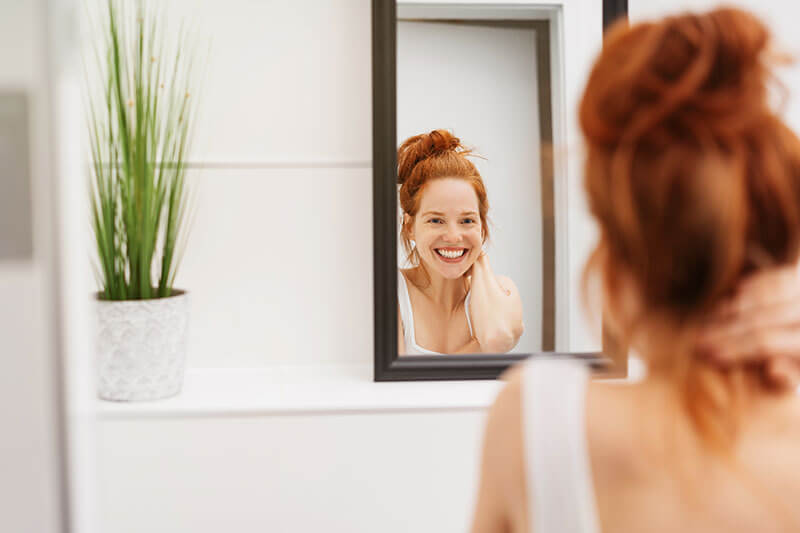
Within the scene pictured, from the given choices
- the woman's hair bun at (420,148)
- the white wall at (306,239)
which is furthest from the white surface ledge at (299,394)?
the woman's hair bun at (420,148)

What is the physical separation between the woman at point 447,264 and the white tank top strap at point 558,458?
0.71 meters

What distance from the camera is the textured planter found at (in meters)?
1.07

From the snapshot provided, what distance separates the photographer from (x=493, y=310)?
1217 mm

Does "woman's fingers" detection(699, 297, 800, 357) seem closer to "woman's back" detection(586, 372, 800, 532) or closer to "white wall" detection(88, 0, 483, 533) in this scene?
"woman's back" detection(586, 372, 800, 532)

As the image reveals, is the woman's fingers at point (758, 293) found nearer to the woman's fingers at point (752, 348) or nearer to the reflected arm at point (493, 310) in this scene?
the woman's fingers at point (752, 348)

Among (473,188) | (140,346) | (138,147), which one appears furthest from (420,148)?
(140,346)

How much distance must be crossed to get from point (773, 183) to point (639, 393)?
0.52 feet

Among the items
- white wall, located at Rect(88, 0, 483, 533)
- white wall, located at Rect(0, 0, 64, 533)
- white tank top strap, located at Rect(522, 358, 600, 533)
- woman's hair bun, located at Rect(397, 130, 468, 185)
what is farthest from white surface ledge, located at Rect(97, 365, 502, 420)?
white tank top strap, located at Rect(522, 358, 600, 533)

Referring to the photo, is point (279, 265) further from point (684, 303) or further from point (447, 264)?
point (684, 303)

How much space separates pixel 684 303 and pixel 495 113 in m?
0.77

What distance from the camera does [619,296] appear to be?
48 cm

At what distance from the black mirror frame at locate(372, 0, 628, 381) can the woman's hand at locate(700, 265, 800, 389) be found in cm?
74

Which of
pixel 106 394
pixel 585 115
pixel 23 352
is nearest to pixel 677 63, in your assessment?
pixel 585 115

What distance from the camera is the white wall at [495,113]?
1169 millimetres
